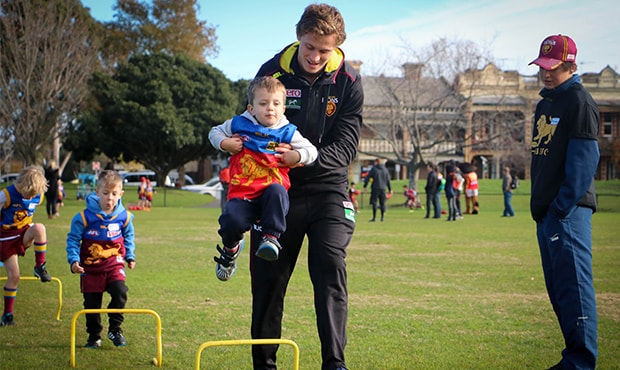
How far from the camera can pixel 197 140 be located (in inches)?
2229

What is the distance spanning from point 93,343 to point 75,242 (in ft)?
3.40

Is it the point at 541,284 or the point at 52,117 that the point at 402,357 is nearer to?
the point at 541,284

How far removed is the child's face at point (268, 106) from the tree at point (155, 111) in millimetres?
49798

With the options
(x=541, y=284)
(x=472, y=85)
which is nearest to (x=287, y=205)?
(x=541, y=284)

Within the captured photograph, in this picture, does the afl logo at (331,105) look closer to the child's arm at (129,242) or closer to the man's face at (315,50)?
the man's face at (315,50)

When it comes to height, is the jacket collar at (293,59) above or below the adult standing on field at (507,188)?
above

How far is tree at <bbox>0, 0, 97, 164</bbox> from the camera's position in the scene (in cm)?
4969

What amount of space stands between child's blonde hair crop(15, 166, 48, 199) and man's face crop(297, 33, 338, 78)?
5.30 metres

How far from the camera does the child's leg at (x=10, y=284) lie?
8.95 meters

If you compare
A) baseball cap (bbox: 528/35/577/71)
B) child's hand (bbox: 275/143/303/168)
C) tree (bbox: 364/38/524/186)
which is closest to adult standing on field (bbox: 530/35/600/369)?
baseball cap (bbox: 528/35/577/71)

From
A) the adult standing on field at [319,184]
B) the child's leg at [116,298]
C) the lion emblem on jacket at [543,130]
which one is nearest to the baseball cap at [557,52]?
the lion emblem on jacket at [543,130]

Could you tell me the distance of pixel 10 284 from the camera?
908 cm

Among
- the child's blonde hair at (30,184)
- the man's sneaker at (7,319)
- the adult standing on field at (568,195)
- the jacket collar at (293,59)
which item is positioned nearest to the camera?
the jacket collar at (293,59)

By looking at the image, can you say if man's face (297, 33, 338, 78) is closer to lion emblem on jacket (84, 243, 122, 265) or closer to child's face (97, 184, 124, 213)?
child's face (97, 184, 124, 213)
